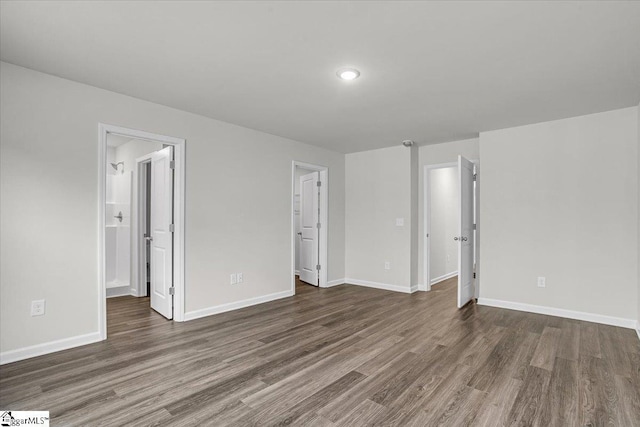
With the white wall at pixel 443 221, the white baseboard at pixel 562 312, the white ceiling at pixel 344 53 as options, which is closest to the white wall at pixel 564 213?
the white baseboard at pixel 562 312

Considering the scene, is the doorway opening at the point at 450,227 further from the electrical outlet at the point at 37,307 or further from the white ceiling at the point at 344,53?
the electrical outlet at the point at 37,307

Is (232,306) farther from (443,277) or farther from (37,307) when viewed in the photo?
(443,277)

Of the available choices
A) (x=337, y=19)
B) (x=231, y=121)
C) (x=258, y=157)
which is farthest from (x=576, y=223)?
(x=231, y=121)

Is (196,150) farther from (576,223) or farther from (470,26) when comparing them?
(576,223)

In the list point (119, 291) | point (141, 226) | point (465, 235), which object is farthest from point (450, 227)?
point (119, 291)

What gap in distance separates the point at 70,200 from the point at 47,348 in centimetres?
128

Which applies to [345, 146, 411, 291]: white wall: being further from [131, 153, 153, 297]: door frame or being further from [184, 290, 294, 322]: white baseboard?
[131, 153, 153, 297]: door frame

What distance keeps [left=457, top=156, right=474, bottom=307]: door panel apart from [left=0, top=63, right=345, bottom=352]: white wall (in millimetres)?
2944

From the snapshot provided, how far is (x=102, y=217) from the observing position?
3104mm

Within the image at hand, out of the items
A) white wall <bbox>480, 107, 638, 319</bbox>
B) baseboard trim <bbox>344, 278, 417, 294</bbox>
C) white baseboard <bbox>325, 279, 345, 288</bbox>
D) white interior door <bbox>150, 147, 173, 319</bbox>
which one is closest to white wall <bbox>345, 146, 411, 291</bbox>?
baseboard trim <bbox>344, 278, 417, 294</bbox>

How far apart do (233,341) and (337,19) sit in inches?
112

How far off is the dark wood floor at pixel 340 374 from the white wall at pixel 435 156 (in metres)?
1.81

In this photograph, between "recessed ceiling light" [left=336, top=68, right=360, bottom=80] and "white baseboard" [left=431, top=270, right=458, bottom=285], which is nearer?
"recessed ceiling light" [left=336, top=68, right=360, bottom=80]

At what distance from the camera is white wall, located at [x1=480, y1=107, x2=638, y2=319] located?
359cm
